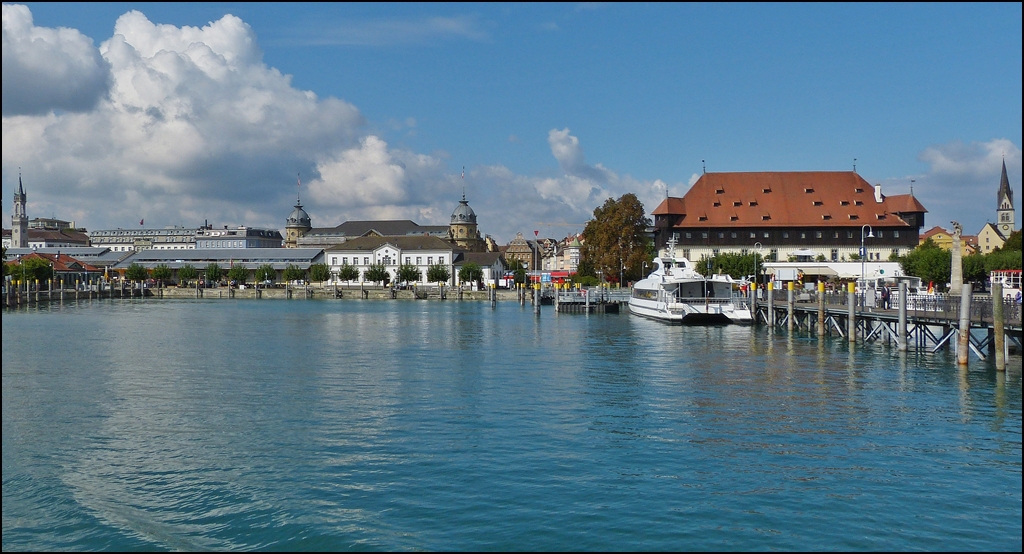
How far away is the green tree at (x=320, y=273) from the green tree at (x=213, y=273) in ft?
45.1

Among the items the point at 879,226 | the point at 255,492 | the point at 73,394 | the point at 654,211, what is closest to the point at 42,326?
the point at 73,394

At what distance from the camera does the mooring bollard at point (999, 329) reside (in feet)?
77.1

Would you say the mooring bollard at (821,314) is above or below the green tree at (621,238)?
below

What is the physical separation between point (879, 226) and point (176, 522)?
8852cm

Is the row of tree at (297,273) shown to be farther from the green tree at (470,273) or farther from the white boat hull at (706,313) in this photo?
the white boat hull at (706,313)

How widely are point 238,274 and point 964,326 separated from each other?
115925 mm

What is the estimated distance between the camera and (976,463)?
14.9 m

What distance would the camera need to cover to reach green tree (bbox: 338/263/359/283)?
127438 millimetres

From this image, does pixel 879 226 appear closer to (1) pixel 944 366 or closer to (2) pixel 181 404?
(1) pixel 944 366

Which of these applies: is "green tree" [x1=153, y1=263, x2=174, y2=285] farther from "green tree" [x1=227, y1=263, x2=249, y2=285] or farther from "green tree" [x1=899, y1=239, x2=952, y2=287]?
"green tree" [x1=899, y1=239, x2=952, y2=287]

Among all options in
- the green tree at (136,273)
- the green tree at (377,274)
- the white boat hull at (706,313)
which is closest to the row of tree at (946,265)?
the white boat hull at (706,313)

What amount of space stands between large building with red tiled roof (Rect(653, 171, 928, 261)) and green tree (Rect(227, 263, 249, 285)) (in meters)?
63.7

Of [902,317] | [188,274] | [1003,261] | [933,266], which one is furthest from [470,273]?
[902,317]

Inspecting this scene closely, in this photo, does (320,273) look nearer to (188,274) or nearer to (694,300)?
(188,274)
